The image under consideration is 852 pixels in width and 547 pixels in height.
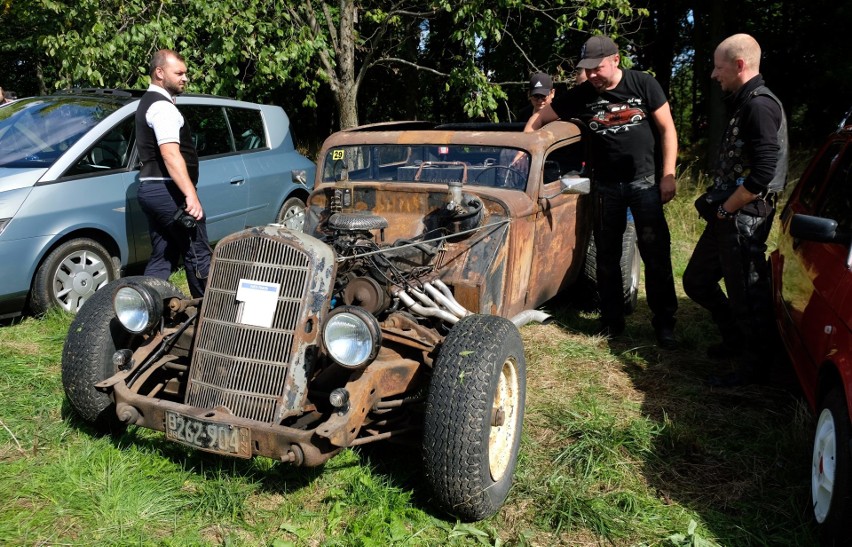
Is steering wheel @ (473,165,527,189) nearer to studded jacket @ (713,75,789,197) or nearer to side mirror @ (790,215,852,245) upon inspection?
studded jacket @ (713,75,789,197)

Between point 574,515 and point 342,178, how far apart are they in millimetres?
2897

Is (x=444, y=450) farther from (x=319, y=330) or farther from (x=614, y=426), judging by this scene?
(x=614, y=426)

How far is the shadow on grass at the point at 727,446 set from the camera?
306cm

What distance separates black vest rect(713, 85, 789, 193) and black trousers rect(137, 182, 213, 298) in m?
3.45

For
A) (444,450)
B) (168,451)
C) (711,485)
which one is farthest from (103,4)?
(711,485)

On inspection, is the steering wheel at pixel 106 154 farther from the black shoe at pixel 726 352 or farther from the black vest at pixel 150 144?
the black shoe at pixel 726 352

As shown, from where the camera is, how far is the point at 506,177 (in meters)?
4.65

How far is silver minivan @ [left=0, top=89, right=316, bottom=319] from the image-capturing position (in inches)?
205

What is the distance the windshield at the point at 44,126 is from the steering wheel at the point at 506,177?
3499 millimetres

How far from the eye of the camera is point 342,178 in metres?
5.00

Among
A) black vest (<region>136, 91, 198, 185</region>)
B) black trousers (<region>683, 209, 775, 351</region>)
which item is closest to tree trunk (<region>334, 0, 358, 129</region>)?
black vest (<region>136, 91, 198, 185</region>)

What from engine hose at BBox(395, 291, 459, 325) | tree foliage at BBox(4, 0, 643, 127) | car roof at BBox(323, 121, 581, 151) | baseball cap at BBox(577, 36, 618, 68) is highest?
tree foliage at BBox(4, 0, 643, 127)

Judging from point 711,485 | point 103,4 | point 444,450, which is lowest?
point 711,485

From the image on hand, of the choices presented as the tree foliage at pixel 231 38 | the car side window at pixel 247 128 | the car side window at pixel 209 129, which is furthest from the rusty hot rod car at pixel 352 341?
the tree foliage at pixel 231 38
